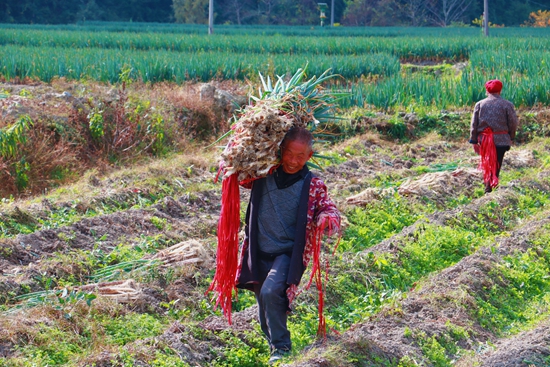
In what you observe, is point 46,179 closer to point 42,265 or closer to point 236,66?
point 42,265

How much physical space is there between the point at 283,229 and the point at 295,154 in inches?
16.6

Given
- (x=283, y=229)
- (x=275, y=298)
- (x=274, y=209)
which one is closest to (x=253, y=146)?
(x=274, y=209)

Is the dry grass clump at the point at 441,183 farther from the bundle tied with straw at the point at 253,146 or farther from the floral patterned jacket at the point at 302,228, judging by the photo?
the floral patterned jacket at the point at 302,228

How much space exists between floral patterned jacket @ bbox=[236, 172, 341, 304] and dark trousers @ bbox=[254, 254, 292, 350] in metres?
0.05

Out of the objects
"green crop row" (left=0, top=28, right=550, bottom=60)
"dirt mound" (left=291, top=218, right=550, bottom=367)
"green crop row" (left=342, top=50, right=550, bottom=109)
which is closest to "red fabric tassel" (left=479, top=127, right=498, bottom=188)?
"dirt mound" (left=291, top=218, right=550, bottom=367)

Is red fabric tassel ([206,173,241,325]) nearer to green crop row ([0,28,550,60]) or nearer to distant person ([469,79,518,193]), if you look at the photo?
distant person ([469,79,518,193])

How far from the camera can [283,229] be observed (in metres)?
4.08

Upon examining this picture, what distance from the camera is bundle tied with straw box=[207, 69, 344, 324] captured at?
399cm

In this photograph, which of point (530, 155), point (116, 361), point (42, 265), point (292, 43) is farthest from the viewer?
point (292, 43)

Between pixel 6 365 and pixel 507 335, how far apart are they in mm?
3148

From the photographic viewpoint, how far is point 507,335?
497 cm

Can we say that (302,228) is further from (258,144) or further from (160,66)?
(160,66)

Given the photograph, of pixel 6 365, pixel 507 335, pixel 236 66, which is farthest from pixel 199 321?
pixel 236 66

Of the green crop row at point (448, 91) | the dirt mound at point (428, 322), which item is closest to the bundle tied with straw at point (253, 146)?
the dirt mound at point (428, 322)
